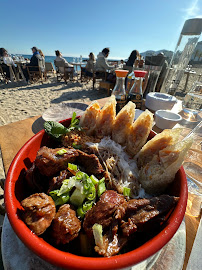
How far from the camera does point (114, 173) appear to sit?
3.41 ft

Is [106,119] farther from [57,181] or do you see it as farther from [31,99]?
[31,99]

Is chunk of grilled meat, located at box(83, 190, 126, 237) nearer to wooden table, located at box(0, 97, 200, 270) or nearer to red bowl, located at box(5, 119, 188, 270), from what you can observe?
red bowl, located at box(5, 119, 188, 270)

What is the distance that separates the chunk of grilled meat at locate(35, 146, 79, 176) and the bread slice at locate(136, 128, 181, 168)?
48 centimetres

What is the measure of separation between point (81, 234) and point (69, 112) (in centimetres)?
143

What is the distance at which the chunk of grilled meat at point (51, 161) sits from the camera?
877 millimetres

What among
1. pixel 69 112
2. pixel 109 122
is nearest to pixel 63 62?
pixel 69 112

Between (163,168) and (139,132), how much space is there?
335 mm

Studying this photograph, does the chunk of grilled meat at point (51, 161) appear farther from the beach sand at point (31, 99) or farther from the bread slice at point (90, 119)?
the beach sand at point (31, 99)

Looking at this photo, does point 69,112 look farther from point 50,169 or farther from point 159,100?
point 159,100

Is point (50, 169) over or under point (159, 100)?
under

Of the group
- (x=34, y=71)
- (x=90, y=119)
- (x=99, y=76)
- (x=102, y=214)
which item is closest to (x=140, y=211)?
(x=102, y=214)

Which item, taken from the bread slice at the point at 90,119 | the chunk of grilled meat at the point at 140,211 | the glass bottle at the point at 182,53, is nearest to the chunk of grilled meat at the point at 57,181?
the chunk of grilled meat at the point at 140,211

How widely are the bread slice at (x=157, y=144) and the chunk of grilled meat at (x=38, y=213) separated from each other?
659 mm

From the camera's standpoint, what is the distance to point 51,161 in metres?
0.88
